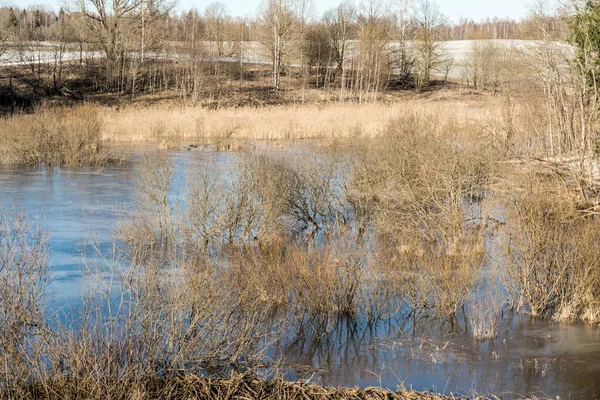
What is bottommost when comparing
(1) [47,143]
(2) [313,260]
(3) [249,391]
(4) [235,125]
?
(3) [249,391]

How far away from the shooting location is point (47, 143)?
69.2ft

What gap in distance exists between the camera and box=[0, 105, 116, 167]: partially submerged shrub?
68.4ft

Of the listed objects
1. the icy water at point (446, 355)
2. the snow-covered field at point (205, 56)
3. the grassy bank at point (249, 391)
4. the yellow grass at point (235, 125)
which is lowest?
the icy water at point (446, 355)

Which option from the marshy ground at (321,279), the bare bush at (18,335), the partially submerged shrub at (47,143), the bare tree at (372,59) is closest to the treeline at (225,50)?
the bare tree at (372,59)

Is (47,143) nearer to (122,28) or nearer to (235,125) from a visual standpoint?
(235,125)

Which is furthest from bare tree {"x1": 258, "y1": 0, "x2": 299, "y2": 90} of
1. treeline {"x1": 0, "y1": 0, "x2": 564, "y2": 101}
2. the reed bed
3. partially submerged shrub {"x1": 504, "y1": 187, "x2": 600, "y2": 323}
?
partially submerged shrub {"x1": 504, "y1": 187, "x2": 600, "y2": 323}

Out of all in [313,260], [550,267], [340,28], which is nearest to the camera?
[313,260]

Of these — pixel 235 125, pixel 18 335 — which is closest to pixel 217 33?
pixel 235 125

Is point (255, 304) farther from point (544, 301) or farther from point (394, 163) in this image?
point (394, 163)

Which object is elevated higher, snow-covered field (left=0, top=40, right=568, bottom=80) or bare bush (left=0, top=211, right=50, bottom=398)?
snow-covered field (left=0, top=40, right=568, bottom=80)

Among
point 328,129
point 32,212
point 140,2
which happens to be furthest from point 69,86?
point 32,212

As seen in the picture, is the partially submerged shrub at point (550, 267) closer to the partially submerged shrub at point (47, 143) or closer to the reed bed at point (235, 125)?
the partially submerged shrub at point (47, 143)

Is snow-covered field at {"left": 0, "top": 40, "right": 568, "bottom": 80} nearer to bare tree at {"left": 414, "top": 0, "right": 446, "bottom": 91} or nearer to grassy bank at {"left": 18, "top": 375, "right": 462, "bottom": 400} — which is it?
bare tree at {"left": 414, "top": 0, "right": 446, "bottom": 91}

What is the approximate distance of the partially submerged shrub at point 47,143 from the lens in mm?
20859
